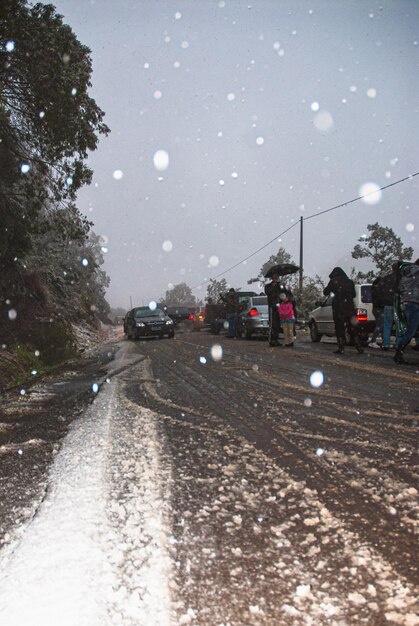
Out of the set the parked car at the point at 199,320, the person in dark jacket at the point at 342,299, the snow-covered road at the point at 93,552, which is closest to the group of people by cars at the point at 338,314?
the person in dark jacket at the point at 342,299

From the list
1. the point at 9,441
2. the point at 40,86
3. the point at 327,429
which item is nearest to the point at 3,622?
the point at 9,441

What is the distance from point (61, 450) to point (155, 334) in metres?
15.7

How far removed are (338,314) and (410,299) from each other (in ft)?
8.11

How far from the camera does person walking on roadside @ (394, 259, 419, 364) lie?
22.5 ft

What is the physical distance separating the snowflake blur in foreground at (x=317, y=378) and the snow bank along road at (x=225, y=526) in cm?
148

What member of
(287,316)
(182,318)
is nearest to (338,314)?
(287,316)

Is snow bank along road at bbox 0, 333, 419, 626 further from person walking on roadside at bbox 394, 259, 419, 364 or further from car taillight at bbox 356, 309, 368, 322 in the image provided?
car taillight at bbox 356, 309, 368, 322

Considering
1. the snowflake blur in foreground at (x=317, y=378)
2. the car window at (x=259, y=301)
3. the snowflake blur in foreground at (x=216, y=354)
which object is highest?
the car window at (x=259, y=301)

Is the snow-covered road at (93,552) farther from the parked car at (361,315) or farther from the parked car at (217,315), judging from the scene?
the parked car at (217,315)

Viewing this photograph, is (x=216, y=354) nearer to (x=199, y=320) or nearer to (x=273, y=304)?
(x=273, y=304)

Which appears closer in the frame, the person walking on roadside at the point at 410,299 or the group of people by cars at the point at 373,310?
the person walking on roadside at the point at 410,299

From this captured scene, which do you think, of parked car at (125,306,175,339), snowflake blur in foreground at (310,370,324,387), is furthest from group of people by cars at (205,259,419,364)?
parked car at (125,306,175,339)

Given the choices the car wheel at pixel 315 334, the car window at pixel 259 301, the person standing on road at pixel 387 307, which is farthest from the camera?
the car window at pixel 259 301

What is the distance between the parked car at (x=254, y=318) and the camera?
14.8 metres
